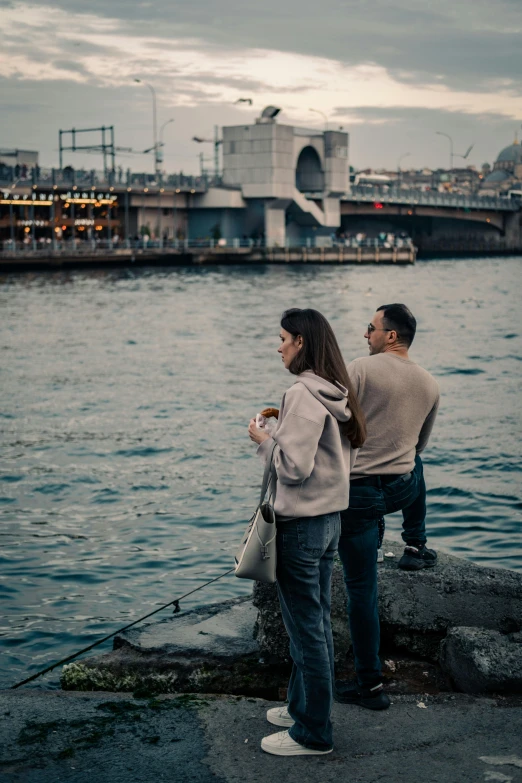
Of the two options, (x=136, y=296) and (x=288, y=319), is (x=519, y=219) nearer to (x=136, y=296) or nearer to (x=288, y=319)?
(x=136, y=296)

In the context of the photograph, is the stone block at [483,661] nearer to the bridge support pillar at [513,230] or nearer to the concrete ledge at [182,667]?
the concrete ledge at [182,667]

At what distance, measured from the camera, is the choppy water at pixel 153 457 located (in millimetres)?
9500

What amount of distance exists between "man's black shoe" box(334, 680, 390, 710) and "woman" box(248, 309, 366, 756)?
0.52 m

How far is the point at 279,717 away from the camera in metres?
4.97

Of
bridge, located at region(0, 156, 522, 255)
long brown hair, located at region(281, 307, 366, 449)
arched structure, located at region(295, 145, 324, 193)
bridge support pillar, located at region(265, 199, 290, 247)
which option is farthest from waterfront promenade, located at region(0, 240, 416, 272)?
long brown hair, located at region(281, 307, 366, 449)

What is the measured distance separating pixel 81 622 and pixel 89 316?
35.4 meters

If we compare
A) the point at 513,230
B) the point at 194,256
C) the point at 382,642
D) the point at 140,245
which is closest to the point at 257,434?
the point at 382,642

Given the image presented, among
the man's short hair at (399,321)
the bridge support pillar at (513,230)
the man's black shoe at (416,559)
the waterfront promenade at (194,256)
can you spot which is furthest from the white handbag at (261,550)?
the bridge support pillar at (513,230)

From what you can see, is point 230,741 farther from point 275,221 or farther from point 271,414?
point 275,221

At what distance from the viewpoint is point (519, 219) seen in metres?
154

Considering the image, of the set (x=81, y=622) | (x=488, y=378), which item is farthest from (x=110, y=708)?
(x=488, y=378)

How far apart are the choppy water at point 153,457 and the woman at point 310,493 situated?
339 cm

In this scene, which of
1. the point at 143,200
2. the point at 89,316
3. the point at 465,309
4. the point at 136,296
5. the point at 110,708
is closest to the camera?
the point at 110,708

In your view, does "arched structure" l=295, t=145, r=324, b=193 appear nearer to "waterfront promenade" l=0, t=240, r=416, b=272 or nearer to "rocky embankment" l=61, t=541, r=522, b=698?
"waterfront promenade" l=0, t=240, r=416, b=272
